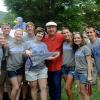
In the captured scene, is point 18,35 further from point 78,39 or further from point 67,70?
point 67,70

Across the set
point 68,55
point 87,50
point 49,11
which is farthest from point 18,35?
point 49,11

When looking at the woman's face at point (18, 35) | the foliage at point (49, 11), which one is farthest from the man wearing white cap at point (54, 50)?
the foliage at point (49, 11)

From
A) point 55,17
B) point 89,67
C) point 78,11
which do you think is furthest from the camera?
point 78,11

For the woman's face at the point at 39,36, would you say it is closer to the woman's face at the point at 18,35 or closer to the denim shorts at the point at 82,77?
the woman's face at the point at 18,35

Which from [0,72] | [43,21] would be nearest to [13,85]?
[0,72]

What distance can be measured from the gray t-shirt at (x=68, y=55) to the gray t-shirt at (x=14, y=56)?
1.04 metres

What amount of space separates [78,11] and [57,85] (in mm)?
20799

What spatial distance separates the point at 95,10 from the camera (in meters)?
33.6

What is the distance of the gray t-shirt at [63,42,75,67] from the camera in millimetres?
8898

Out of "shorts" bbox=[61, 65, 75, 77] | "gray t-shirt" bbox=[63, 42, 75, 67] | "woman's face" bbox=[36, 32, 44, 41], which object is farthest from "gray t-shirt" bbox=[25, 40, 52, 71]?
"shorts" bbox=[61, 65, 75, 77]

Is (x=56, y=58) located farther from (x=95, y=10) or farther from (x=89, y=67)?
(x=95, y=10)

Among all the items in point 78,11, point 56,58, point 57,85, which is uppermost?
point 78,11

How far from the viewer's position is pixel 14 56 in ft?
28.1

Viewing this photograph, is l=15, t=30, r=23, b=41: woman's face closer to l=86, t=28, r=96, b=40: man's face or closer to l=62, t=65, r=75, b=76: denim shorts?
l=62, t=65, r=75, b=76: denim shorts
